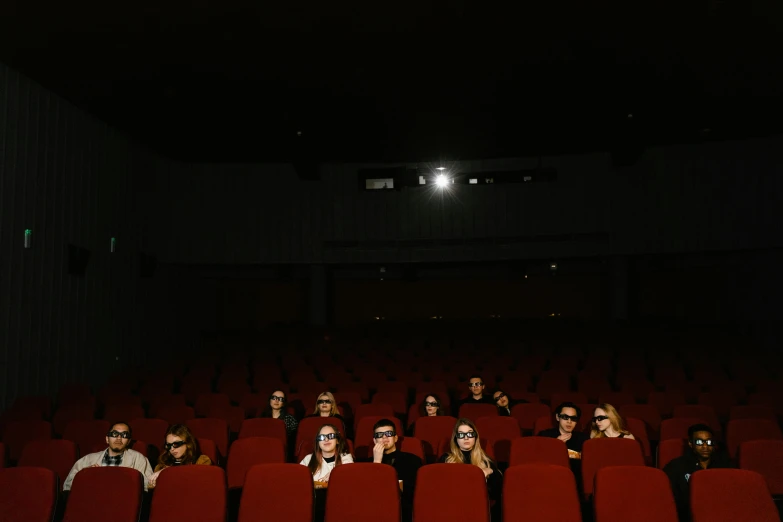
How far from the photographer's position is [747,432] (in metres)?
5.29

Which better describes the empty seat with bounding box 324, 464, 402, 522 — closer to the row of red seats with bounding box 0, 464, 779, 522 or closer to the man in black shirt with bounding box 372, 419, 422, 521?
the row of red seats with bounding box 0, 464, 779, 522

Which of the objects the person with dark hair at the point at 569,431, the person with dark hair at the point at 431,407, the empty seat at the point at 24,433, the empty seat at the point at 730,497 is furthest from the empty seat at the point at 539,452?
the empty seat at the point at 24,433

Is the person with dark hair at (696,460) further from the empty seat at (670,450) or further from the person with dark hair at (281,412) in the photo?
the person with dark hair at (281,412)

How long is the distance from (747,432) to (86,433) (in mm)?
5769

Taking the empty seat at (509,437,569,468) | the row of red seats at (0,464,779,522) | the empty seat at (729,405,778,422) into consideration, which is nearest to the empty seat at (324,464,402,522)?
the row of red seats at (0,464,779,522)

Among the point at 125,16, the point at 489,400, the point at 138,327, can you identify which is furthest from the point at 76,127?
the point at 489,400

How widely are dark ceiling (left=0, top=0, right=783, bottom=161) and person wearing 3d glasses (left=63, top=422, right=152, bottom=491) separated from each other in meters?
4.53

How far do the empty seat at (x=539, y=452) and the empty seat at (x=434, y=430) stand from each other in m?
0.86

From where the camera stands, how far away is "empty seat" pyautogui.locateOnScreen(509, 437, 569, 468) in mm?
4570

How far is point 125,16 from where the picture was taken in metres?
6.95

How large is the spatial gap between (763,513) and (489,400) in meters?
3.48

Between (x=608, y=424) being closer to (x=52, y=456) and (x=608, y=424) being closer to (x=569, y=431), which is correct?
(x=569, y=431)

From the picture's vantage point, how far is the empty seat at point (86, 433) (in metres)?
5.50

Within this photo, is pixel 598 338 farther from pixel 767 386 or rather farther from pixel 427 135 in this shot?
pixel 427 135
